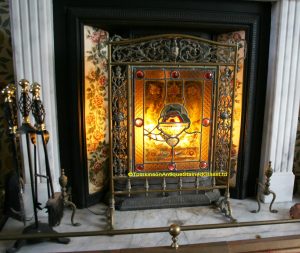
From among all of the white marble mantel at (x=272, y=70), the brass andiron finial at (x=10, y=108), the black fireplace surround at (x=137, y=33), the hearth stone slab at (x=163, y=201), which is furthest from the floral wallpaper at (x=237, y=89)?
the brass andiron finial at (x=10, y=108)

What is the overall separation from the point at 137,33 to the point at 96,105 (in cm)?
50

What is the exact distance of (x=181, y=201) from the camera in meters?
1.85

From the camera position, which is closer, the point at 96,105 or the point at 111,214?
the point at 111,214

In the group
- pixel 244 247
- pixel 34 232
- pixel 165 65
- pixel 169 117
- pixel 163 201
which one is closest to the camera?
pixel 244 247

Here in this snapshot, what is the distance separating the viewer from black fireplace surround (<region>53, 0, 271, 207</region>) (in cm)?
159

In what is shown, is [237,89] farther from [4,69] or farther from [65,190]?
[4,69]

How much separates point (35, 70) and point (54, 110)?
9.5 inches

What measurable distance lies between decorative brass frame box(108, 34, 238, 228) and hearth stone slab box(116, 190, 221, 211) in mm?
56

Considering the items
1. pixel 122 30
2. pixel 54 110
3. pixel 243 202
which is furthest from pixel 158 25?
pixel 243 202

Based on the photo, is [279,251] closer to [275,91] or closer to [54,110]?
[275,91]

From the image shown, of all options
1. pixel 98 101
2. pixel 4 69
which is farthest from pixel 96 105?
pixel 4 69

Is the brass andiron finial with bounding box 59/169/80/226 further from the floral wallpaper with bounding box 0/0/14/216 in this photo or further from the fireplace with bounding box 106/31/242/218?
the floral wallpaper with bounding box 0/0/14/216

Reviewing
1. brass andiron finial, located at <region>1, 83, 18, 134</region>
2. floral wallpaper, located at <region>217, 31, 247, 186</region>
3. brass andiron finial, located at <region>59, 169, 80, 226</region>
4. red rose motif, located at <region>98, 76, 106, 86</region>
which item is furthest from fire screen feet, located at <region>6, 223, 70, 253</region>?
floral wallpaper, located at <region>217, 31, 247, 186</region>

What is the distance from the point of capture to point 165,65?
159cm
